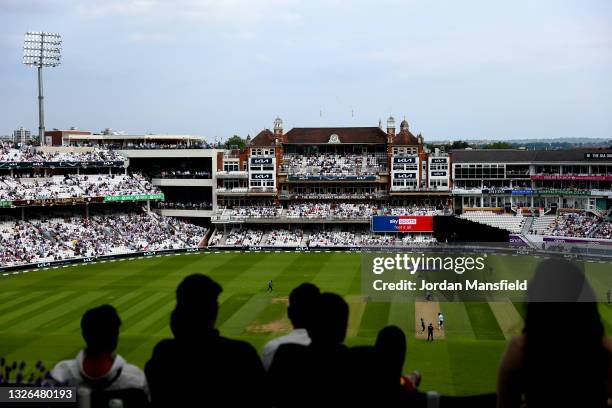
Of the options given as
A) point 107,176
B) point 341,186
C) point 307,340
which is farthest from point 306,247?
point 307,340

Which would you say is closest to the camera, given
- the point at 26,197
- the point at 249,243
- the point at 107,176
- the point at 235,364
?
the point at 235,364

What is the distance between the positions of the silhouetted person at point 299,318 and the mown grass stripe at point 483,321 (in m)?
19.0

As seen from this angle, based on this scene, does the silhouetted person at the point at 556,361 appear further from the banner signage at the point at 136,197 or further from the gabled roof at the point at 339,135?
the gabled roof at the point at 339,135

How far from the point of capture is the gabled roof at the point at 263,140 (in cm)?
5780

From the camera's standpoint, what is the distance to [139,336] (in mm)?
23469

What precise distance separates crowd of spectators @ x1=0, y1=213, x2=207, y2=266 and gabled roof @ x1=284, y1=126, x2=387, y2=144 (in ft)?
39.7

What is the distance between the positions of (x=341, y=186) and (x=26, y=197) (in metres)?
22.9

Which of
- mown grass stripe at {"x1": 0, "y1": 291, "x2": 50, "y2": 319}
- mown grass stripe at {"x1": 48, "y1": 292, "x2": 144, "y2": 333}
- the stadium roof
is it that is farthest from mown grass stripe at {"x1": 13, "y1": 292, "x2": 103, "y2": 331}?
the stadium roof

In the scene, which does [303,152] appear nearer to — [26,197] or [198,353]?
[26,197]

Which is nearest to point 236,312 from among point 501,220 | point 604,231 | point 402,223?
point 402,223

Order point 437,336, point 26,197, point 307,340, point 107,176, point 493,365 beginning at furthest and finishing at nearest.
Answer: point 107,176
point 26,197
point 437,336
point 493,365
point 307,340

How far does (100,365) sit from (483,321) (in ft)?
71.6

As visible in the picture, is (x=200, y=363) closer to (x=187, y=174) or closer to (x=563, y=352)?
(x=563, y=352)

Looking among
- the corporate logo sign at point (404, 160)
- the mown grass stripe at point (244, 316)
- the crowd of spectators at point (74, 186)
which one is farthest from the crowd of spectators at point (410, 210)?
the mown grass stripe at point (244, 316)
